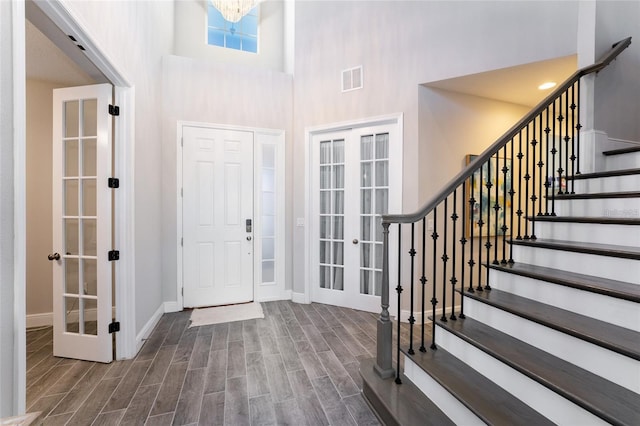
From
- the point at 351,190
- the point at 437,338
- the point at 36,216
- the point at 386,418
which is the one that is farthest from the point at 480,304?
the point at 36,216

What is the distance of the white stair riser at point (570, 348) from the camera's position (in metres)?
1.29

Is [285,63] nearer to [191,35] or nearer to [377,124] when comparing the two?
[191,35]

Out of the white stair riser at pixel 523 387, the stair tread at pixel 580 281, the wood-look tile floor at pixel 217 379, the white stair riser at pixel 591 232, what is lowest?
the wood-look tile floor at pixel 217 379

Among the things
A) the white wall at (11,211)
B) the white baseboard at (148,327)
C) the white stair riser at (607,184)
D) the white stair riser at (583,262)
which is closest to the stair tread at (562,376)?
the white stair riser at (583,262)

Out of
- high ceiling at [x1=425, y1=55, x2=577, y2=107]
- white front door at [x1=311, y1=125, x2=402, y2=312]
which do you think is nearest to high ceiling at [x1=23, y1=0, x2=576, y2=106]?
high ceiling at [x1=425, y1=55, x2=577, y2=107]

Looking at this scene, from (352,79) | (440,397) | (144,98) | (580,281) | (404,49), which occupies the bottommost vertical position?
(440,397)

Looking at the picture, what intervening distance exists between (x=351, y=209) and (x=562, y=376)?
110 inches

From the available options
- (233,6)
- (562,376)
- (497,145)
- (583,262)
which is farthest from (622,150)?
(233,6)

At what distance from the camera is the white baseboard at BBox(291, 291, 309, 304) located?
4.18 meters

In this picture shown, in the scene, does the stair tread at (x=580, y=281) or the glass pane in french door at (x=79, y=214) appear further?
the glass pane in french door at (x=79, y=214)

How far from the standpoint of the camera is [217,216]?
4.07 metres

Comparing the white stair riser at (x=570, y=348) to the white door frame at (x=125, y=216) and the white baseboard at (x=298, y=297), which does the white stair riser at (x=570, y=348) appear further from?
the white door frame at (x=125, y=216)

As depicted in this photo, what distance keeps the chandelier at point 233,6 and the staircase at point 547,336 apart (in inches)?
178

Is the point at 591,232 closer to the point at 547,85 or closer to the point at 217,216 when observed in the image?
the point at 547,85
